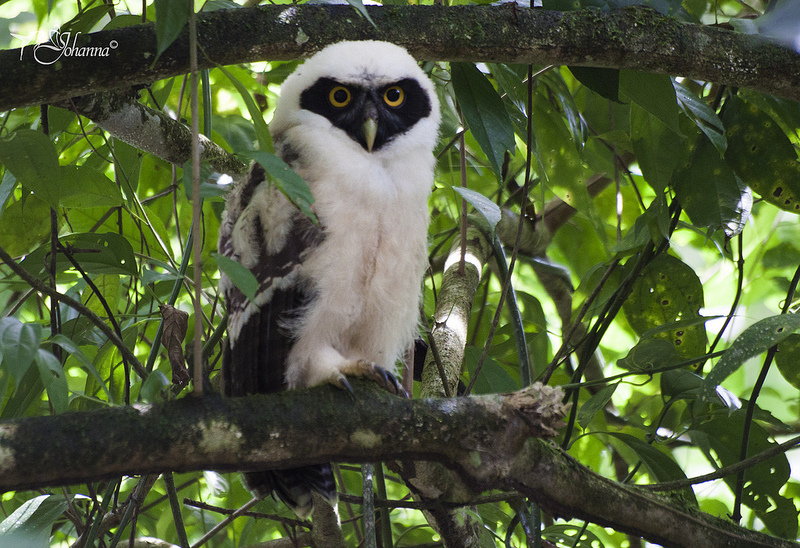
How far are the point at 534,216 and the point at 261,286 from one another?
1455 millimetres

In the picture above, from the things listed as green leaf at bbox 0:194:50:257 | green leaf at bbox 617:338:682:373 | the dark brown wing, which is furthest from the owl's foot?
green leaf at bbox 0:194:50:257

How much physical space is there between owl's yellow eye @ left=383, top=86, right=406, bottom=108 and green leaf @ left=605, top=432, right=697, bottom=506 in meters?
0.98

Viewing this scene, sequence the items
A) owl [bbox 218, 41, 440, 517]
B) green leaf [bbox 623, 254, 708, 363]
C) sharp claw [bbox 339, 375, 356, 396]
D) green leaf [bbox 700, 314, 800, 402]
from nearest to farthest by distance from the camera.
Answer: green leaf [bbox 700, 314, 800, 402]
sharp claw [bbox 339, 375, 356, 396]
owl [bbox 218, 41, 440, 517]
green leaf [bbox 623, 254, 708, 363]

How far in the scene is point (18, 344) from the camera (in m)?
0.98

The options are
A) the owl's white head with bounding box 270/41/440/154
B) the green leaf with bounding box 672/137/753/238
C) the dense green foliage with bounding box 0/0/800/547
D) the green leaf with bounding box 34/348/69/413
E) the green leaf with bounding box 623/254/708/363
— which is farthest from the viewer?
the green leaf with bounding box 623/254/708/363

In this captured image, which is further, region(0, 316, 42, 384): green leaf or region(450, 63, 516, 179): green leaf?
region(450, 63, 516, 179): green leaf

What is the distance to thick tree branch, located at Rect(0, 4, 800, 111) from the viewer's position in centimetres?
132

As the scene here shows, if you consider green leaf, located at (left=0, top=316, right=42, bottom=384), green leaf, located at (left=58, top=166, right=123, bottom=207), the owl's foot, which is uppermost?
green leaf, located at (left=58, top=166, right=123, bottom=207)

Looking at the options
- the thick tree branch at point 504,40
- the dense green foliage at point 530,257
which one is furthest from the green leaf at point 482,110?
the thick tree branch at point 504,40

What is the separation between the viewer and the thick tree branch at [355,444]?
3.22 ft

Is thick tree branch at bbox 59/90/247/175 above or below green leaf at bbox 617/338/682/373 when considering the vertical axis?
above

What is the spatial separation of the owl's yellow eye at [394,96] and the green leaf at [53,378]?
38.1 inches

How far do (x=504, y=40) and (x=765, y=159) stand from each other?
30.0 inches

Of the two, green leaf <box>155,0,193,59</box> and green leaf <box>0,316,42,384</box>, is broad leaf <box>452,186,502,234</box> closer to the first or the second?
green leaf <box>155,0,193,59</box>
